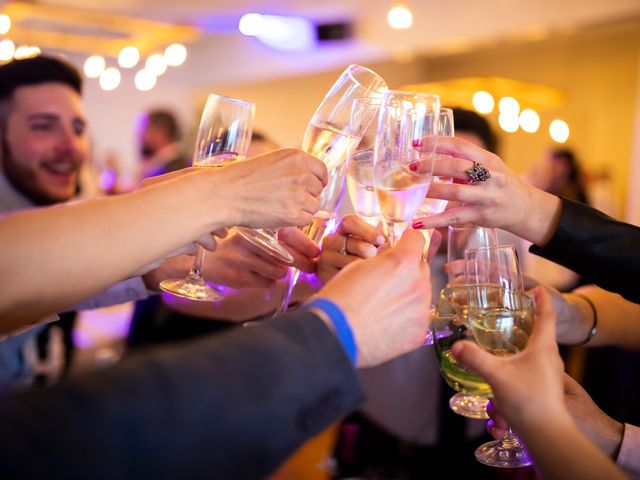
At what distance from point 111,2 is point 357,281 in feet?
23.2

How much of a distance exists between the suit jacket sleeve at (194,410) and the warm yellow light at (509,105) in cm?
656

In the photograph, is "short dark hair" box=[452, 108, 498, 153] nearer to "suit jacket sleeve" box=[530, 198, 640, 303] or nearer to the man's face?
"suit jacket sleeve" box=[530, 198, 640, 303]

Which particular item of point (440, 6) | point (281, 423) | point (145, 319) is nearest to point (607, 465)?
point (281, 423)

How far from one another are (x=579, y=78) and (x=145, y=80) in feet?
19.4

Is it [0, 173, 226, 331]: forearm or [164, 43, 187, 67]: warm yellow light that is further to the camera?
[164, 43, 187, 67]: warm yellow light

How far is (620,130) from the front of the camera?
6680 mm

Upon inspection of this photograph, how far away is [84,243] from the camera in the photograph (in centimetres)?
92

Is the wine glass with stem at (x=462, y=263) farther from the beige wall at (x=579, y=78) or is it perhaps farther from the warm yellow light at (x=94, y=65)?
the warm yellow light at (x=94, y=65)

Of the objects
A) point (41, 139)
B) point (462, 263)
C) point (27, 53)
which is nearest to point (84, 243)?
point (462, 263)

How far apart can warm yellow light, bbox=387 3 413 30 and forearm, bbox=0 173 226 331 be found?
5.55 metres

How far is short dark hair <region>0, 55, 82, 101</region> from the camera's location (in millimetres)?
2857

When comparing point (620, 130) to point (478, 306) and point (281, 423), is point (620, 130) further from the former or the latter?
point (281, 423)

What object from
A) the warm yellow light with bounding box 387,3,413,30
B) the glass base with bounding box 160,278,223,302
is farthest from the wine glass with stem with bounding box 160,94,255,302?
the warm yellow light with bounding box 387,3,413,30

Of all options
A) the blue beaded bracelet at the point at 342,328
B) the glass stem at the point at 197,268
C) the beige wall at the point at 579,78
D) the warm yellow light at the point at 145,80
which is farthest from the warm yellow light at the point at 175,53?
the blue beaded bracelet at the point at 342,328
